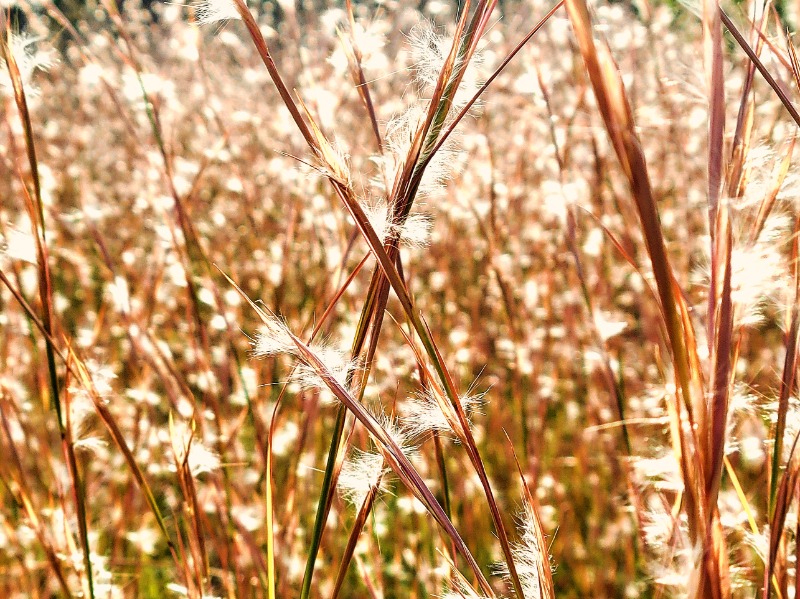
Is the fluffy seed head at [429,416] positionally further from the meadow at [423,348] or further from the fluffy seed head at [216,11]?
the fluffy seed head at [216,11]

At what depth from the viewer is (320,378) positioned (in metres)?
0.41

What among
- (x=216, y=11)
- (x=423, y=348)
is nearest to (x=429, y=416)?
(x=423, y=348)

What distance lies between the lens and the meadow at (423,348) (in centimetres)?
38

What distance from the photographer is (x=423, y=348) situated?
447 mm

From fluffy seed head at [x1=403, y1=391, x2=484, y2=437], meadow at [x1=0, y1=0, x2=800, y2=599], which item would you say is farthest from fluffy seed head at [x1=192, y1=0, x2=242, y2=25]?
fluffy seed head at [x1=403, y1=391, x2=484, y2=437]

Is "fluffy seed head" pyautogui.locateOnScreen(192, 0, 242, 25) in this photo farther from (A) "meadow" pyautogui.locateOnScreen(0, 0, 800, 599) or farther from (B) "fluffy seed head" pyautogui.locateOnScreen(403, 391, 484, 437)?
(B) "fluffy seed head" pyautogui.locateOnScreen(403, 391, 484, 437)

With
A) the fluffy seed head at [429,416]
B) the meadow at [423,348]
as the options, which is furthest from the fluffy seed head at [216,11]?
the fluffy seed head at [429,416]

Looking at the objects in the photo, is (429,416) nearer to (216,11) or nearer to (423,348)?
(423,348)

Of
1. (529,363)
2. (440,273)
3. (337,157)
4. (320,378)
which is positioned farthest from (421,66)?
(440,273)

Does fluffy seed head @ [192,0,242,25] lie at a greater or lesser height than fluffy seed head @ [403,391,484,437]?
greater

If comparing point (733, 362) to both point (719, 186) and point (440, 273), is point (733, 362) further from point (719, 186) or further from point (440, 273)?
point (440, 273)

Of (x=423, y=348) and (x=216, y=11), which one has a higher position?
(x=216, y=11)

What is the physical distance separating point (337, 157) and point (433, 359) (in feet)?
0.41

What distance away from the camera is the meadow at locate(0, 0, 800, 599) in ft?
1.25
